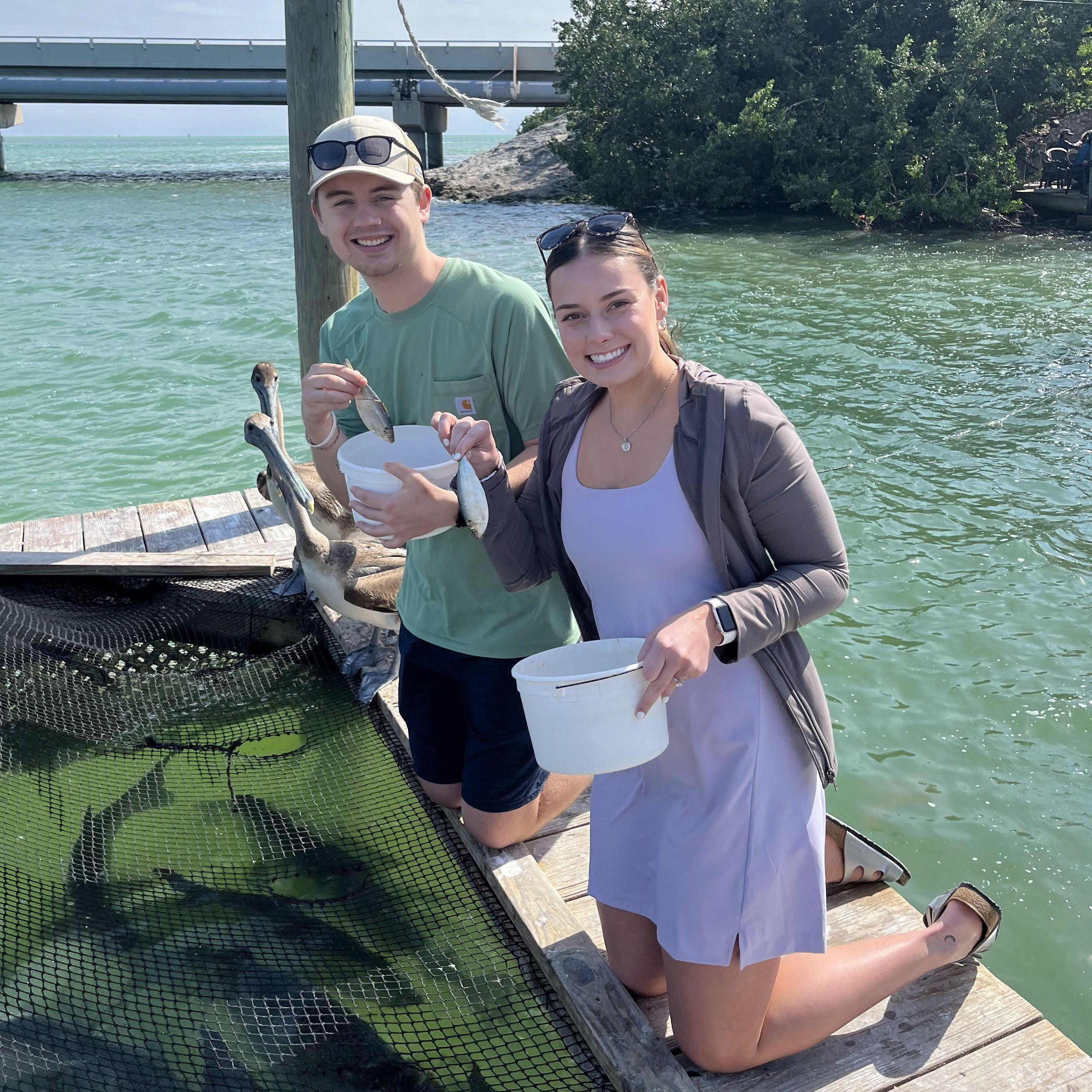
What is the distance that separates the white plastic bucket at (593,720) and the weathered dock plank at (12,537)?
4806 mm

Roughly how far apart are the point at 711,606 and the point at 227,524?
481 cm

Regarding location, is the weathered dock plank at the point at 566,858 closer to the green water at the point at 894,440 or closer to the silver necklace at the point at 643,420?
the silver necklace at the point at 643,420

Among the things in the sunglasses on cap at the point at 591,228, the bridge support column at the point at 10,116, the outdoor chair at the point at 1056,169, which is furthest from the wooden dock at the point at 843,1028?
the bridge support column at the point at 10,116

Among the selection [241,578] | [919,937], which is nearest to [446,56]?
[241,578]

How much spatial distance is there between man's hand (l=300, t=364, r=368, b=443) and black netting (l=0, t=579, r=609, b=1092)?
5.36 ft

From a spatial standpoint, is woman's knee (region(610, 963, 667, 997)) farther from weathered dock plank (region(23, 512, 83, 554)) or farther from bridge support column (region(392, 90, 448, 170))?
bridge support column (region(392, 90, 448, 170))

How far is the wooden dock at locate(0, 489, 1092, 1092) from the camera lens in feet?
8.20

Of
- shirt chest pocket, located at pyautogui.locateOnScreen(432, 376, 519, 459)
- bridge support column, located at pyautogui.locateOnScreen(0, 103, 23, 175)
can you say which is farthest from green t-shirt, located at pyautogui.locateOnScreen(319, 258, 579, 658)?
bridge support column, located at pyautogui.locateOnScreen(0, 103, 23, 175)

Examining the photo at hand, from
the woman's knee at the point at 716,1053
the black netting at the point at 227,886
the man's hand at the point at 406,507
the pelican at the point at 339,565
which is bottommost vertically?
the black netting at the point at 227,886

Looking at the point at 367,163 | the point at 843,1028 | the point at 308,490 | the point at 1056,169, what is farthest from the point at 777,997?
the point at 1056,169

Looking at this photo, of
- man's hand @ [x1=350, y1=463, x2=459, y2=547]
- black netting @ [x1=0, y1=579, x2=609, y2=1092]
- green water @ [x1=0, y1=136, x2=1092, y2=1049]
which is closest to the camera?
man's hand @ [x1=350, y1=463, x2=459, y2=547]

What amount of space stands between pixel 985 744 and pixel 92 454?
8612 millimetres

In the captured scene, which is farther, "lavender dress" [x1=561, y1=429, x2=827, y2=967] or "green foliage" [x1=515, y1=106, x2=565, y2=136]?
"green foliage" [x1=515, y1=106, x2=565, y2=136]

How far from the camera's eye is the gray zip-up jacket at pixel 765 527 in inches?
86.6
